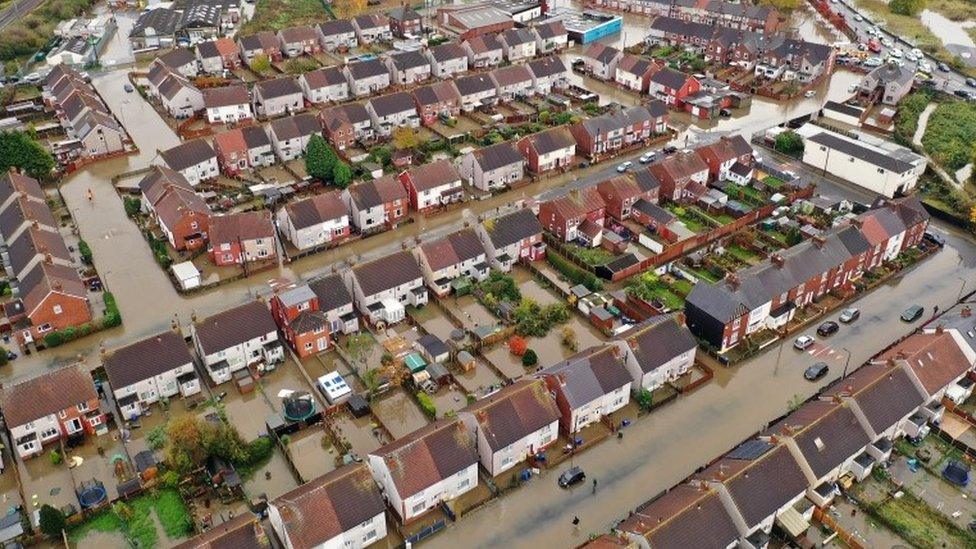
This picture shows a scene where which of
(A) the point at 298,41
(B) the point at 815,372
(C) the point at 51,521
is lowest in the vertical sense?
(B) the point at 815,372

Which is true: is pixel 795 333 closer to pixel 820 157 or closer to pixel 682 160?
pixel 682 160

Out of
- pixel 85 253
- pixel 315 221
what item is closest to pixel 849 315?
pixel 315 221

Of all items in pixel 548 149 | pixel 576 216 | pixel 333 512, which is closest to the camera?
pixel 333 512

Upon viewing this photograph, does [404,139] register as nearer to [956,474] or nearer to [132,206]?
[132,206]

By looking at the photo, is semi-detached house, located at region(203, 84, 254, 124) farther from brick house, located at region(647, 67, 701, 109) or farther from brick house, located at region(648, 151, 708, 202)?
brick house, located at region(647, 67, 701, 109)

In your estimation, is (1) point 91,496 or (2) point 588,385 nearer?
(1) point 91,496

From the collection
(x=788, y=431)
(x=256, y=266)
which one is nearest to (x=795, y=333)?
(x=788, y=431)
